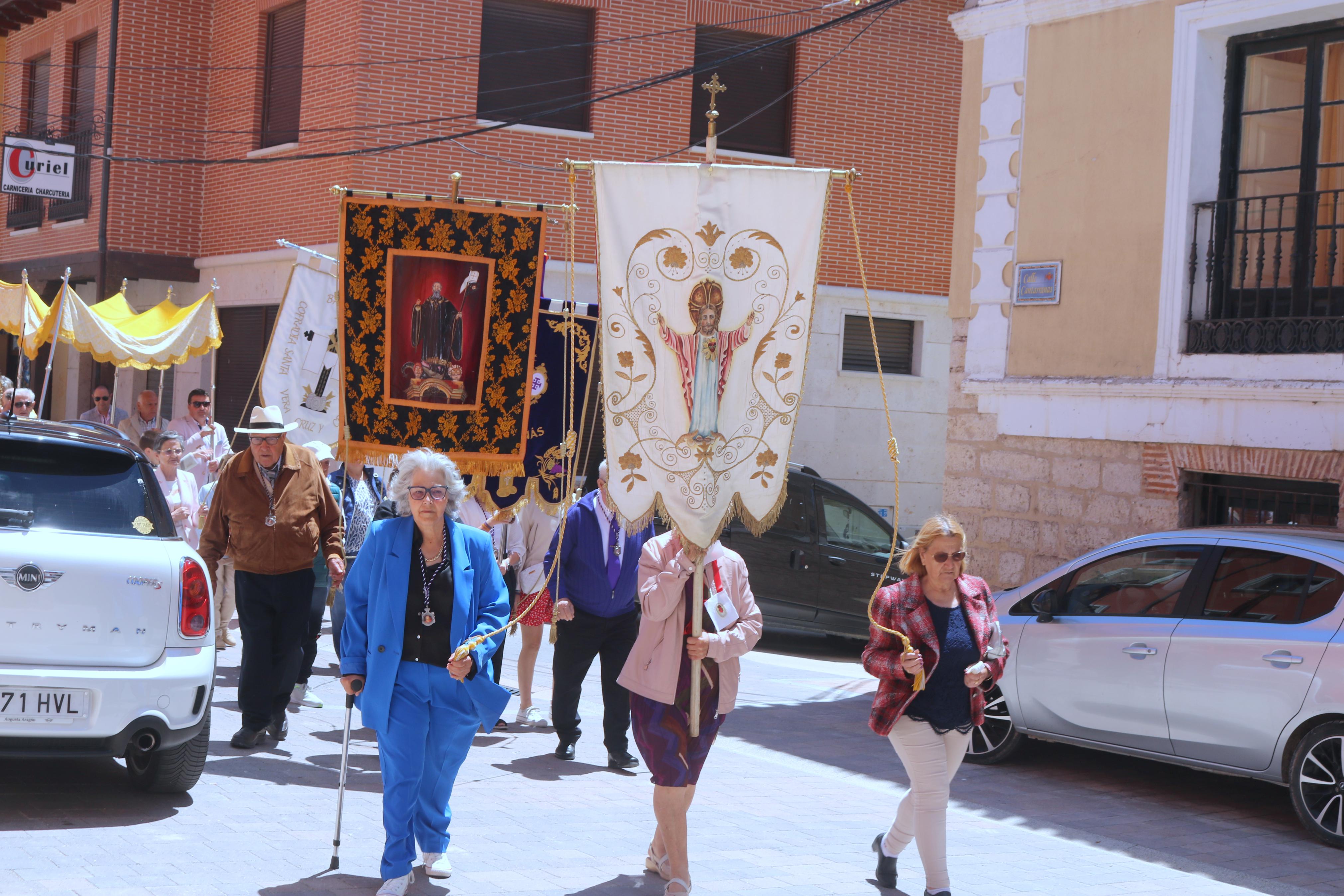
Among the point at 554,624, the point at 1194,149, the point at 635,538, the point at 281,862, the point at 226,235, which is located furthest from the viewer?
the point at 226,235

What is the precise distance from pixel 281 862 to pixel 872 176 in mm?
16730

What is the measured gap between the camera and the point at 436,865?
6035 mm

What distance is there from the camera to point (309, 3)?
20125mm

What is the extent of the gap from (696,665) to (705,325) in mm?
1512

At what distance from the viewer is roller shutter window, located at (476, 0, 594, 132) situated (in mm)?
19328

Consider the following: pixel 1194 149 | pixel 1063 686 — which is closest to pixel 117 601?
pixel 1063 686

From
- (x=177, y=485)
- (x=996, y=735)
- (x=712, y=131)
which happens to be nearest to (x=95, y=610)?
(x=712, y=131)

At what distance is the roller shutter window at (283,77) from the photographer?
20.8 meters

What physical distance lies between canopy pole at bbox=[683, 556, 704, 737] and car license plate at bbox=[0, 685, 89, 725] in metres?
2.70

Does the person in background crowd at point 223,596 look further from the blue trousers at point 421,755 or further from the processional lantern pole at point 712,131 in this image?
the processional lantern pole at point 712,131

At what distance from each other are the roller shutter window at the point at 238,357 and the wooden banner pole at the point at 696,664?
52.9 feet

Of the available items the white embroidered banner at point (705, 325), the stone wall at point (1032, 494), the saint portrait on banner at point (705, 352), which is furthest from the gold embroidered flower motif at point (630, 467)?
the stone wall at point (1032, 494)

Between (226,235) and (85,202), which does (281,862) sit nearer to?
(226,235)

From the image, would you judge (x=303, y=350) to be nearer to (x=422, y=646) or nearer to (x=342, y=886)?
(x=422, y=646)
